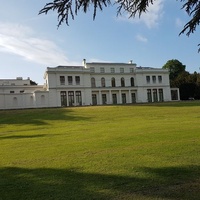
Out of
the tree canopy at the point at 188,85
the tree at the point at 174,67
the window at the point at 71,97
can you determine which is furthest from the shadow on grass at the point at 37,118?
the tree at the point at 174,67

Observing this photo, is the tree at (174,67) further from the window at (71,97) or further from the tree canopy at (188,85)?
the window at (71,97)

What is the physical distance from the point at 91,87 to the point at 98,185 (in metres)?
59.0

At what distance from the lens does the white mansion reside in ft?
192

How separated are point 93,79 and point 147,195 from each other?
202 feet

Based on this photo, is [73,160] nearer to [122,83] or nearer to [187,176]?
[187,176]

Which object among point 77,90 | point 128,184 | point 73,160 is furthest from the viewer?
point 77,90

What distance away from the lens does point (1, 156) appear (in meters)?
9.05

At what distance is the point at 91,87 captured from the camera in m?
64.3

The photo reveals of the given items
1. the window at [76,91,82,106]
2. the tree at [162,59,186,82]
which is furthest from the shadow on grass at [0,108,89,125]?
the tree at [162,59,186,82]

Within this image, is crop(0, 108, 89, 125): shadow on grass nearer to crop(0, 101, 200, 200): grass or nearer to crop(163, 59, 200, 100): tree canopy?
crop(0, 101, 200, 200): grass

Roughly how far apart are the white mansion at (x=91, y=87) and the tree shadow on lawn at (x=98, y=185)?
5273cm

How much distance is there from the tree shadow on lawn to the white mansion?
5273 centimetres

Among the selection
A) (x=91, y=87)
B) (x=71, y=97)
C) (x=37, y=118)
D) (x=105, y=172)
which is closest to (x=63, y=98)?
(x=71, y=97)

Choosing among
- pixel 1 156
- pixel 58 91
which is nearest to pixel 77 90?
pixel 58 91
